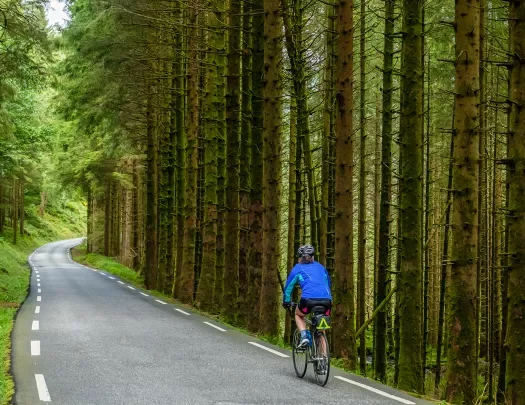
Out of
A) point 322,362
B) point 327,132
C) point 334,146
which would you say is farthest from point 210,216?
point 322,362

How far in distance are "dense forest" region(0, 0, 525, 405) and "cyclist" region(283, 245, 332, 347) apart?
6.74 feet

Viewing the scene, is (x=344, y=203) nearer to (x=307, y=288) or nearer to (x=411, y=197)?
(x=411, y=197)

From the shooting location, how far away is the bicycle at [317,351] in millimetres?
8625

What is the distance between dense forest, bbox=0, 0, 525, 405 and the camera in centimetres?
950

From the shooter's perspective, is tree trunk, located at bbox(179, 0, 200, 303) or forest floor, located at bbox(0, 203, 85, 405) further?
tree trunk, located at bbox(179, 0, 200, 303)

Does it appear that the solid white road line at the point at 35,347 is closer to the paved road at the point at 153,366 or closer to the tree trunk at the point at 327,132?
the paved road at the point at 153,366

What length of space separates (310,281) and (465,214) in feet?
8.59

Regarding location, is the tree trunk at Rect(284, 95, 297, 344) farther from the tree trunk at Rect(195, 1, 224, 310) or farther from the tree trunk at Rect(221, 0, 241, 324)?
the tree trunk at Rect(195, 1, 224, 310)

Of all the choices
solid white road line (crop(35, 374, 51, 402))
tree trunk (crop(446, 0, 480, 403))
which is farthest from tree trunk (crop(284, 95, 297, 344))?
solid white road line (crop(35, 374, 51, 402))

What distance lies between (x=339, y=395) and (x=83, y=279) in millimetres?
25792

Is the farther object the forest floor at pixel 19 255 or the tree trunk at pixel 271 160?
the tree trunk at pixel 271 160

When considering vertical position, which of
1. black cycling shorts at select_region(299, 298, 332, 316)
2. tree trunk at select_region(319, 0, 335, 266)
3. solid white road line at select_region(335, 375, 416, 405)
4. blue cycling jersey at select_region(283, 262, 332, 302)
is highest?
tree trunk at select_region(319, 0, 335, 266)

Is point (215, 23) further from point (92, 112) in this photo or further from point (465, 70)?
point (465, 70)

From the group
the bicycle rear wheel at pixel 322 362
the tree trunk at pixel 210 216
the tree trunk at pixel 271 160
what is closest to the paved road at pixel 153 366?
the bicycle rear wheel at pixel 322 362
